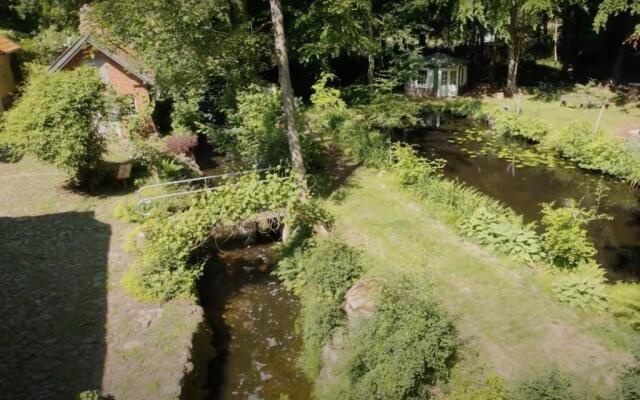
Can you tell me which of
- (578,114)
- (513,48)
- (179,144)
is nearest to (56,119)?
(179,144)

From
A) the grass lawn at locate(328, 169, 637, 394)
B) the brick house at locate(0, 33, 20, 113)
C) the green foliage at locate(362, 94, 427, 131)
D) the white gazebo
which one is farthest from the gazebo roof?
the brick house at locate(0, 33, 20, 113)

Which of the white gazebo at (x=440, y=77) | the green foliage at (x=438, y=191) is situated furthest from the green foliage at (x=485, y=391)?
the white gazebo at (x=440, y=77)

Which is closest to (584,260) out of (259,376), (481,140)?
(259,376)

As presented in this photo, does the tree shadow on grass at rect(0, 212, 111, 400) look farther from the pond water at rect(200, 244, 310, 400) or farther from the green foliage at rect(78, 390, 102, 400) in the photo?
the pond water at rect(200, 244, 310, 400)

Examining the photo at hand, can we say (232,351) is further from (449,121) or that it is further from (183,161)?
(449,121)

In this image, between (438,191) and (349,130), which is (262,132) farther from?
(438,191)

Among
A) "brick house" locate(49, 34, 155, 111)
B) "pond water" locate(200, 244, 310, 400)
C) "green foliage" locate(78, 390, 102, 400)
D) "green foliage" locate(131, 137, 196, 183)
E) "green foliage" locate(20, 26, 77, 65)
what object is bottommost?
"pond water" locate(200, 244, 310, 400)

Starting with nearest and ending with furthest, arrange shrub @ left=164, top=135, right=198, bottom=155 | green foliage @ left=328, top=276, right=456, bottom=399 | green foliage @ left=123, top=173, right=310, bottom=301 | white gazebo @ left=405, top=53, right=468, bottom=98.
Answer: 1. green foliage @ left=328, top=276, right=456, bottom=399
2. green foliage @ left=123, top=173, right=310, bottom=301
3. shrub @ left=164, top=135, right=198, bottom=155
4. white gazebo @ left=405, top=53, right=468, bottom=98
